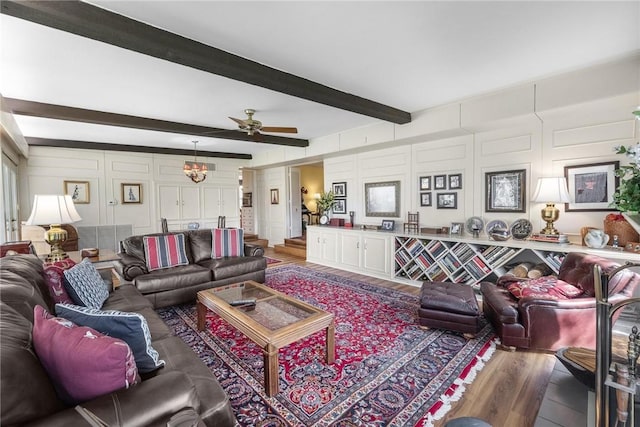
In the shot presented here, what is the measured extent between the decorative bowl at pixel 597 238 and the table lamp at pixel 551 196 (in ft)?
1.28

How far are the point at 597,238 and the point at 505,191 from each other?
1.13 metres

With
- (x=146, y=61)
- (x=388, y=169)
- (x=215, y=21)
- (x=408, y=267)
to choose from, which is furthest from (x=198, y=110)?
(x=408, y=267)

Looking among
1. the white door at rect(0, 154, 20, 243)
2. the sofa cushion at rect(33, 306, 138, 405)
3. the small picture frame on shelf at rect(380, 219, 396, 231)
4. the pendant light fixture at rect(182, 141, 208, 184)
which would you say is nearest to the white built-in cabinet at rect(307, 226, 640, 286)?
the small picture frame on shelf at rect(380, 219, 396, 231)

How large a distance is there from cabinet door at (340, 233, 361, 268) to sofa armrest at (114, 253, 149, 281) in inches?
125

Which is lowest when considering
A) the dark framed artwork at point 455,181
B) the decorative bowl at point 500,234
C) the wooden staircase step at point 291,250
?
the wooden staircase step at point 291,250

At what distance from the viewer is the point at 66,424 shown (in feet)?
2.98

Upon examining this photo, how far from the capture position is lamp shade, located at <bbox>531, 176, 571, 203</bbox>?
3.22 m

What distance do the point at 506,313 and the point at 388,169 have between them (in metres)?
3.21

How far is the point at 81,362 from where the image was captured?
1.04 meters

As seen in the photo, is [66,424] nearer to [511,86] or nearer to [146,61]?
[146,61]

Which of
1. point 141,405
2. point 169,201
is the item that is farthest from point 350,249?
point 169,201

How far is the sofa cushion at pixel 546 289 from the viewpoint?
251cm

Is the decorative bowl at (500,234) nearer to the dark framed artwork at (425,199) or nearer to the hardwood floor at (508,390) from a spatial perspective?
the dark framed artwork at (425,199)

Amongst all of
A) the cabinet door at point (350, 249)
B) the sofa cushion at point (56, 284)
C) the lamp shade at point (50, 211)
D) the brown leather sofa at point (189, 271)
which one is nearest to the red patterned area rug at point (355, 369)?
the brown leather sofa at point (189, 271)
